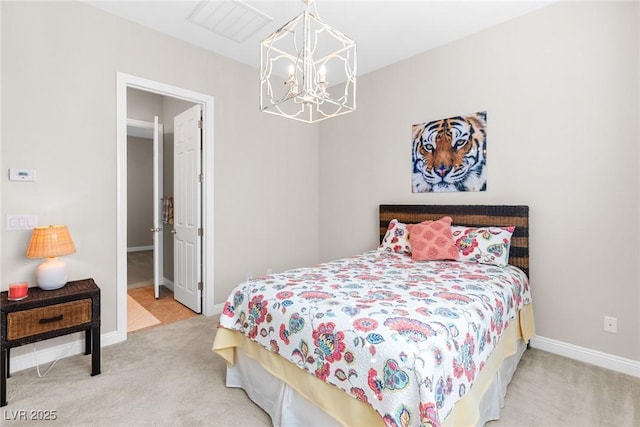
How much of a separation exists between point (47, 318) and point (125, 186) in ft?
3.88

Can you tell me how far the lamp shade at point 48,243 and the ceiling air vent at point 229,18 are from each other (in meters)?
2.04

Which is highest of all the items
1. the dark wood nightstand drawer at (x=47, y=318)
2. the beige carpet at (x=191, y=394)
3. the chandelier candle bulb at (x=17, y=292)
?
the chandelier candle bulb at (x=17, y=292)

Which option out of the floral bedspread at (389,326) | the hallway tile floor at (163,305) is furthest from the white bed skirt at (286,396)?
the hallway tile floor at (163,305)

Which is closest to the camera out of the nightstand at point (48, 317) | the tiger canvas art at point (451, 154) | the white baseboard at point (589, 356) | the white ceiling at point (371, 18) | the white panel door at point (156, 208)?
the nightstand at point (48, 317)

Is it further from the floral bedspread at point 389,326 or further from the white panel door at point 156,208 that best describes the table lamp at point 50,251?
the white panel door at point 156,208

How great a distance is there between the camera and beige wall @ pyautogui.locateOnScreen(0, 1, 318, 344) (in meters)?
2.26

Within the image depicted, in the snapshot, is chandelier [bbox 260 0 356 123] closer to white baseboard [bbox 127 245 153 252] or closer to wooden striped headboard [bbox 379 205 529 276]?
wooden striped headboard [bbox 379 205 529 276]

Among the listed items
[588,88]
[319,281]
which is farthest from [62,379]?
[588,88]

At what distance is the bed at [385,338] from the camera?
1213 millimetres

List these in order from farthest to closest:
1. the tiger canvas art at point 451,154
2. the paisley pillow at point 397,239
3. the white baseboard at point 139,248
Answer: the white baseboard at point 139,248 < the paisley pillow at point 397,239 < the tiger canvas art at point 451,154

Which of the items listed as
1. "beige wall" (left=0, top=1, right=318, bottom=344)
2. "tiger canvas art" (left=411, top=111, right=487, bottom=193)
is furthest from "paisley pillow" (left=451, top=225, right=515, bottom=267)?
"beige wall" (left=0, top=1, right=318, bottom=344)

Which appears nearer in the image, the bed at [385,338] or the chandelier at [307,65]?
the bed at [385,338]

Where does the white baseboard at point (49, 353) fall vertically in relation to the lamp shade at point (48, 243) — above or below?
below

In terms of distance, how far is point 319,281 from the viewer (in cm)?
205
